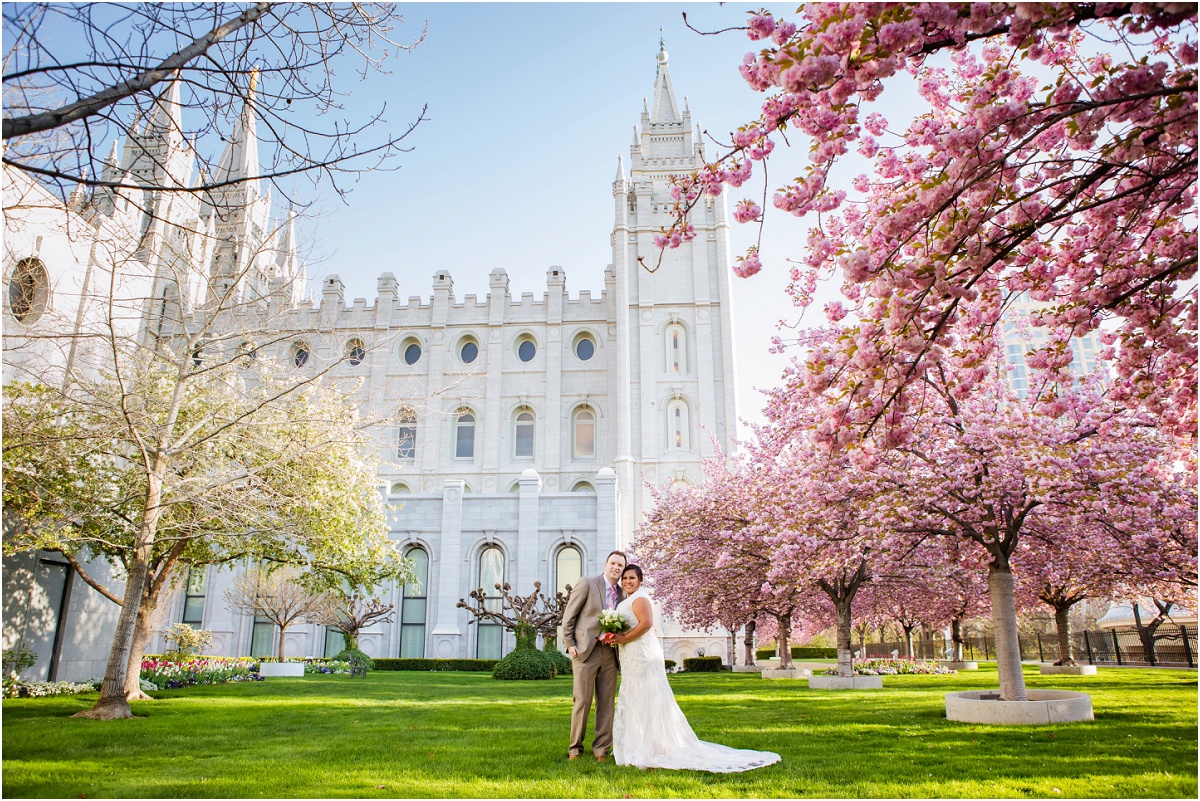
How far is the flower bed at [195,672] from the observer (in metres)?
15.9

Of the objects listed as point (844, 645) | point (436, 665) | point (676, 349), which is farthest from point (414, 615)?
point (844, 645)

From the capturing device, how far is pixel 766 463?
16.8m

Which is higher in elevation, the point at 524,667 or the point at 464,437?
the point at 464,437

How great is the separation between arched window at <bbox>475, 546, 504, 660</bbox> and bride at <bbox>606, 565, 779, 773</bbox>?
25.1m

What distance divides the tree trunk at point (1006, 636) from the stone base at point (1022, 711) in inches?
9.9

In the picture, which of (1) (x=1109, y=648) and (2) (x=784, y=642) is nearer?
(2) (x=784, y=642)

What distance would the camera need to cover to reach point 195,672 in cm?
1761

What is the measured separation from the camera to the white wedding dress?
253 inches

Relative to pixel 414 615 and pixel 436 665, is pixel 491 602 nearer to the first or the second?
pixel 414 615

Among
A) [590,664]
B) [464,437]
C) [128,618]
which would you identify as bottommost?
[590,664]

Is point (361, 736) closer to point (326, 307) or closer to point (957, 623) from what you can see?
point (957, 623)

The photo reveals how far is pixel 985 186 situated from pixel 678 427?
3279 centimetres

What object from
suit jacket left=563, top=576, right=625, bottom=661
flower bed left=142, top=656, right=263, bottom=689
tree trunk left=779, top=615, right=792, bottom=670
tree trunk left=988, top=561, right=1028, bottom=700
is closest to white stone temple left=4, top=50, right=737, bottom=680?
tree trunk left=779, top=615, right=792, bottom=670

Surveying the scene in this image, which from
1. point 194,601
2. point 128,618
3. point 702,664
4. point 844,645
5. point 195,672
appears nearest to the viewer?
point 128,618
